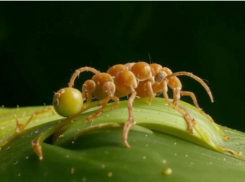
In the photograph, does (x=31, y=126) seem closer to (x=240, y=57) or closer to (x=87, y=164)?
(x=87, y=164)

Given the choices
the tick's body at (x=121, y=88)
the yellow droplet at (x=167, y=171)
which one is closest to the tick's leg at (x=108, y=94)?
the tick's body at (x=121, y=88)

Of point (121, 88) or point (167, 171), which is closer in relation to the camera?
point (167, 171)

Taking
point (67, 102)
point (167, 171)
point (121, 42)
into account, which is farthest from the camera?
point (121, 42)

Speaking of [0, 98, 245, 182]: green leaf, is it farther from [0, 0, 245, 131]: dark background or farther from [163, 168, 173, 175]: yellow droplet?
[0, 0, 245, 131]: dark background

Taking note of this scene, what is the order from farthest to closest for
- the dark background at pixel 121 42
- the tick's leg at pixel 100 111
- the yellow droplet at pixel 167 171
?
the dark background at pixel 121 42 < the tick's leg at pixel 100 111 < the yellow droplet at pixel 167 171

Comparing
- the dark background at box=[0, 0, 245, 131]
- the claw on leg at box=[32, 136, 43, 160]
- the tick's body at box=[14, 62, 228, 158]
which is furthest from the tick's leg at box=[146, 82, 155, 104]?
the dark background at box=[0, 0, 245, 131]

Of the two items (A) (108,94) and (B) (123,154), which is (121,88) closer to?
(A) (108,94)

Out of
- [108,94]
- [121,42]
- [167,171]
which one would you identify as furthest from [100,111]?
[121,42]

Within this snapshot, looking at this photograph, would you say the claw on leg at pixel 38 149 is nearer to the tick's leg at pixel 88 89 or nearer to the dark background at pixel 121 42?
the tick's leg at pixel 88 89
